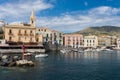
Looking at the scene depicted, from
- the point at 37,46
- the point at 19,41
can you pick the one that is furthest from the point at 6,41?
the point at 37,46

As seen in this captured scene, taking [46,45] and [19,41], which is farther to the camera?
[46,45]

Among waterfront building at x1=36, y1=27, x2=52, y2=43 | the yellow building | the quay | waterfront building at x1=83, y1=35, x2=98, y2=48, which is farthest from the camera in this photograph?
waterfront building at x1=83, y1=35, x2=98, y2=48

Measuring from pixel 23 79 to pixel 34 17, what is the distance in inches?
3442

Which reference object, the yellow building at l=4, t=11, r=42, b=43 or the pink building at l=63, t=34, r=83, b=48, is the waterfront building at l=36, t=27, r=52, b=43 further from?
the yellow building at l=4, t=11, r=42, b=43

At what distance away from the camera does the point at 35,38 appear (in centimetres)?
13400

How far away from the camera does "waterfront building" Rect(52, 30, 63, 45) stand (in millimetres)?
165175

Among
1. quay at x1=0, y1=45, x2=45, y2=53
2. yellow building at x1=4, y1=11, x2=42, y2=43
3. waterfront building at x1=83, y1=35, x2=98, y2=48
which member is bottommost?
quay at x1=0, y1=45, x2=45, y2=53

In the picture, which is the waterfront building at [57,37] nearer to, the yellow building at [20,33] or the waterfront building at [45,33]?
the waterfront building at [45,33]

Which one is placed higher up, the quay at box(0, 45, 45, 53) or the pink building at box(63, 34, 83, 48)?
the pink building at box(63, 34, 83, 48)

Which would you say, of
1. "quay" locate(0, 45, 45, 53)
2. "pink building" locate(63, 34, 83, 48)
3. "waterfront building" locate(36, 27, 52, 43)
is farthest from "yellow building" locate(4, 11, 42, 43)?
"pink building" locate(63, 34, 83, 48)

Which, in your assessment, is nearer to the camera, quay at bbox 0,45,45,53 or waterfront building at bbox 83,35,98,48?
quay at bbox 0,45,45,53

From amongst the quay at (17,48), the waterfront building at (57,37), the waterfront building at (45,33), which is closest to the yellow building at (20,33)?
the quay at (17,48)

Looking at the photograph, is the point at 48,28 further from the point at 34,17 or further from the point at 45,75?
the point at 45,75

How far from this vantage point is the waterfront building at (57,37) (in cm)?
16518
